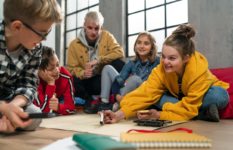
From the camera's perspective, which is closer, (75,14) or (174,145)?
(174,145)

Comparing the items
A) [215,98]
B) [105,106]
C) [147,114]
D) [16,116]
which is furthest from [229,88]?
[16,116]

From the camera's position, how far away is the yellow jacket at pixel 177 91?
1577 millimetres

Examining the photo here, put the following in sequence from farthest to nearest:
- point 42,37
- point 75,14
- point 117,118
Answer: point 75,14, point 117,118, point 42,37

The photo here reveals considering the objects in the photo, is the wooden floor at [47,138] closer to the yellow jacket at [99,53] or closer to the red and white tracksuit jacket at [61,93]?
the red and white tracksuit jacket at [61,93]

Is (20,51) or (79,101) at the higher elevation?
(20,51)

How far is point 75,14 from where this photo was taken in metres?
4.64

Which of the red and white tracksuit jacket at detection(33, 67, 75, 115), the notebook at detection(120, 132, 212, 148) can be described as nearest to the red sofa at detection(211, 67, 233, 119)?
the notebook at detection(120, 132, 212, 148)

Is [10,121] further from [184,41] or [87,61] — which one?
[87,61]

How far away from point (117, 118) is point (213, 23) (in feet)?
4.72

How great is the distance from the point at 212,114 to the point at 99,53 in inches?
49.6

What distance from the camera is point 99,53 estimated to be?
256 cm

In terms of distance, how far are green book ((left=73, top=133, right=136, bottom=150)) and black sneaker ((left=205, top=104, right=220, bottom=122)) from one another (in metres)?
0.99

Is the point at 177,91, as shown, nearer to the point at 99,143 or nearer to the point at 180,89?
the point at 180,89

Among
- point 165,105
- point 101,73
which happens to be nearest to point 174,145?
point 165,105
